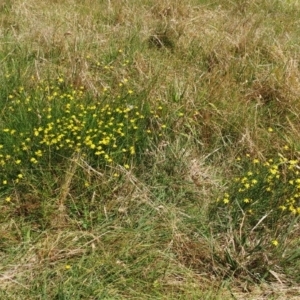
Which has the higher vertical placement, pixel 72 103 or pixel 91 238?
pixel 72 103

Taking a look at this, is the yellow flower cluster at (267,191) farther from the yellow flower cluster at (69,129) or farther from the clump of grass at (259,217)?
the yellow flower cluster at (69,129)

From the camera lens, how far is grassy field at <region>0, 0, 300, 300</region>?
247 centimetres

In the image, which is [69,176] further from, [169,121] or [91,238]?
[169,121]

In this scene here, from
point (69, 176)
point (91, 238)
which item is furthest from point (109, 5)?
point (91, 238)

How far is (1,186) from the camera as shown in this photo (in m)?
2.75

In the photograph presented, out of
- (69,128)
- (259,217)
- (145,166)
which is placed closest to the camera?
(259,217)

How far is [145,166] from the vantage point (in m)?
3.05

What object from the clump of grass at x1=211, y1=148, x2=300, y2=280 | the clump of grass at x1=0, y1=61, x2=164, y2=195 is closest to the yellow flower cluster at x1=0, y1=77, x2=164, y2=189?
the clump of grass at x1=0, y1=61, x2=164, y2=195

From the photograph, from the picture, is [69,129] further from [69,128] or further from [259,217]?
[259,217]

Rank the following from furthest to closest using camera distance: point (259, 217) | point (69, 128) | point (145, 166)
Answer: point (145, 166)
point (69, 128)
point (259, 217)

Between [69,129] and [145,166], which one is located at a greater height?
[69,129]

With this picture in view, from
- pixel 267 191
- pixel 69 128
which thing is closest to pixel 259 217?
pixel 267 191

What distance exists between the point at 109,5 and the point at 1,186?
9.50 feet

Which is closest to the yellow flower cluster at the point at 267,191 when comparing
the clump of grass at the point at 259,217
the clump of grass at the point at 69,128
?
the clump of grass at the point at 259,217
